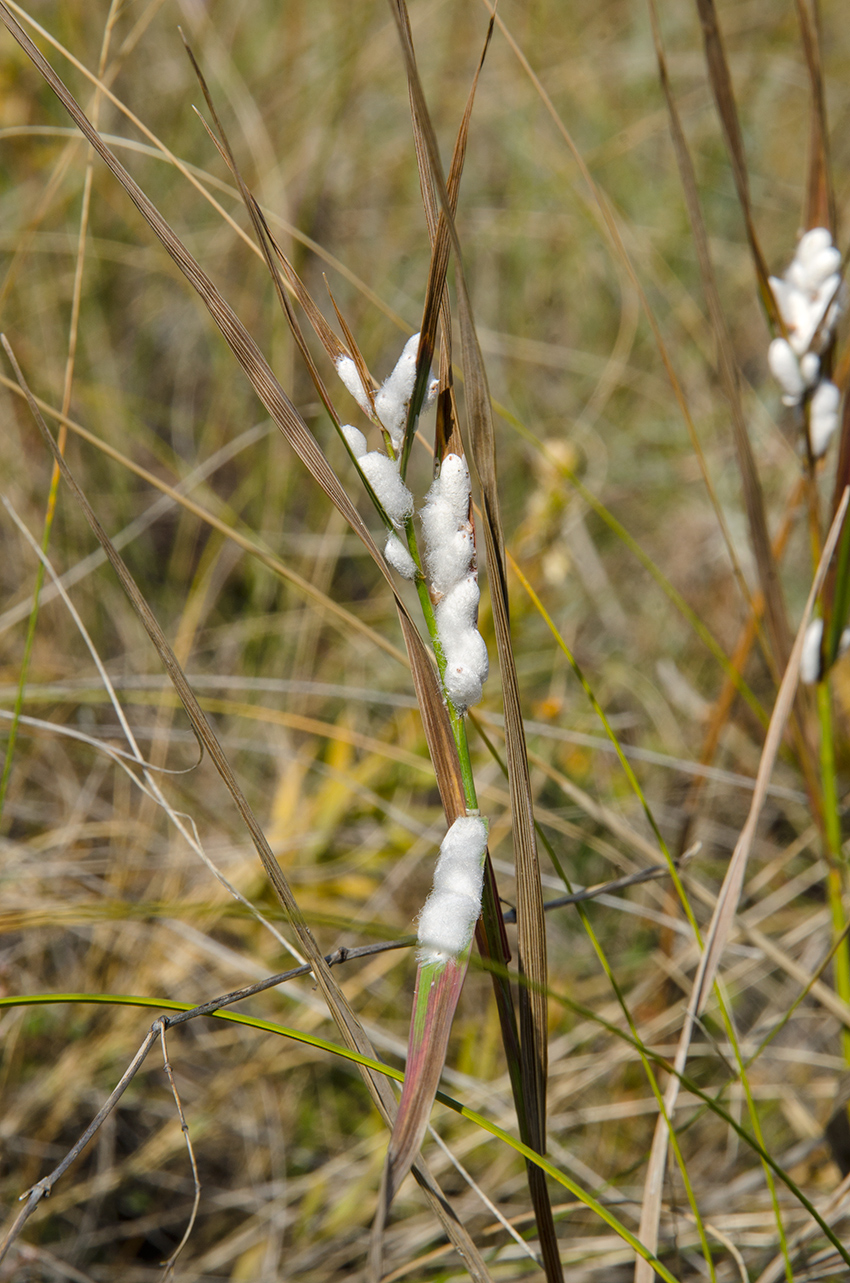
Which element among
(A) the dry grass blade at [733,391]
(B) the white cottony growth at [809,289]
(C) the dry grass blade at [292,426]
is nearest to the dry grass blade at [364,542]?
(C) the dry grass blade at [292,426]

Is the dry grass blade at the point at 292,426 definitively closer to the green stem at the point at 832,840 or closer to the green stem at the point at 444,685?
the green stem at the point at 444,685

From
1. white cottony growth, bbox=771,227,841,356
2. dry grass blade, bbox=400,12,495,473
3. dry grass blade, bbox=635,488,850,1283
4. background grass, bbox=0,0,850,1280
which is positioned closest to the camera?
dry grass blade, bbox=400,12,495,473

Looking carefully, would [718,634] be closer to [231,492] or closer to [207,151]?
[231,492]

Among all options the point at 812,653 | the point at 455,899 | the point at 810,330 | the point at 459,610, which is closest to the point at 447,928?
the point at 455,899

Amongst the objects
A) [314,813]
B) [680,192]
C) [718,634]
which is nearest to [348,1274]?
[314,813]

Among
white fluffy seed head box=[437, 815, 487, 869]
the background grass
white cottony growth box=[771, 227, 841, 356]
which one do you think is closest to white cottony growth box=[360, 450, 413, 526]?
white fluffy seed head box=[437, 815, 487, 869]

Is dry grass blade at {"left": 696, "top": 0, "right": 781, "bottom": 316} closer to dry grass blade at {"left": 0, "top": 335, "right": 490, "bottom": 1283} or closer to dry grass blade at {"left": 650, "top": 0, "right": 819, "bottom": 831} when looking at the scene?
dry grass blade at {"left": 650, "top": 0, "right": 819, "bottom": 831}
